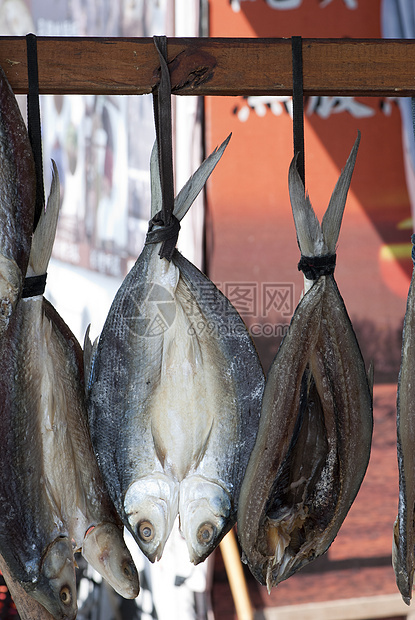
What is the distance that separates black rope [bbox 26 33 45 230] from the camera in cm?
142

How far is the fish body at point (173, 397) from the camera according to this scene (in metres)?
1.46

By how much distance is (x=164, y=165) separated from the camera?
141 centimetres

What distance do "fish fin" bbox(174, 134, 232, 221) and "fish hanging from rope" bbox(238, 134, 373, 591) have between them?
0.17m

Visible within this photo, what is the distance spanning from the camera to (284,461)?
145 cm

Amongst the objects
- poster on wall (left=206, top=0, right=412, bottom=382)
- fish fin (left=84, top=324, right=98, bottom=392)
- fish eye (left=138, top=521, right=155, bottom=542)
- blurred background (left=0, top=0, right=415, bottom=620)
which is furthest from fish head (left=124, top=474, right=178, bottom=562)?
poster on wall (left=206, top=0, right=412, bottom=382)

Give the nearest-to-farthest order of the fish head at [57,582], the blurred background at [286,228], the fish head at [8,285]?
1. the fish head at [8,285]
2. the fish head at [57,582]
3. the blurred background at [286,228]

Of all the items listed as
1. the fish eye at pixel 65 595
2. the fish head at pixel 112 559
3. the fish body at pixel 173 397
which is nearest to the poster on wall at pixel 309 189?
the fish body at pixel 173 397

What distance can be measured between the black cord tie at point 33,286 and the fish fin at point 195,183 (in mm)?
332

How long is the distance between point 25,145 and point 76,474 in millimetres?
764

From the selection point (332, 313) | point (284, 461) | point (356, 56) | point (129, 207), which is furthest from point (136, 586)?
point (129, 207)

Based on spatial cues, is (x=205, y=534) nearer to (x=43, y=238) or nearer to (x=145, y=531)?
(x=145, y=531)

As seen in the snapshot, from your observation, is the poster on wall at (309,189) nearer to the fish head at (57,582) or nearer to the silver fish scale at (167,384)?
the silver fish scale at (167,384)

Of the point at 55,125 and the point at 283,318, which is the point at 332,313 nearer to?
the point at 283,318

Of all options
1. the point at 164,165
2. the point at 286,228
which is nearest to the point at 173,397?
the point at 164,165
